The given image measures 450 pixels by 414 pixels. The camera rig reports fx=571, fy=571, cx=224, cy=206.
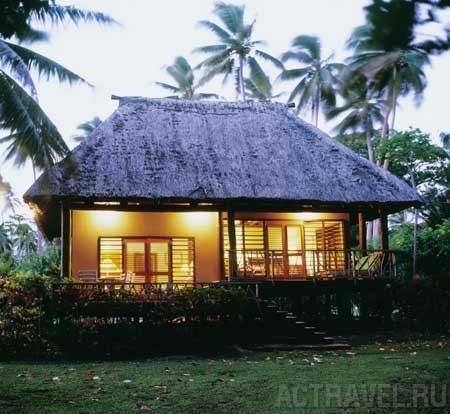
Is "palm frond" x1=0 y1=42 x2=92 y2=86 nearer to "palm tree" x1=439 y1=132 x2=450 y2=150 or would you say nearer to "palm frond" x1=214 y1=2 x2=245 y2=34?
"palm frond" x1=214 y1=2 x2=245 y2=34

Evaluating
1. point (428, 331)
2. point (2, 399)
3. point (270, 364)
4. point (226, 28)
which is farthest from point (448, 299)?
point (226, 28)

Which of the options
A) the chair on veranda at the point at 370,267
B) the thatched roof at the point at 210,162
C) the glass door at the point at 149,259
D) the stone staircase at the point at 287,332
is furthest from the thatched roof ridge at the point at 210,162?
the stone staircase at the point at 287,332

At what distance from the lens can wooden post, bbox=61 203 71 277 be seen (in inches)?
539

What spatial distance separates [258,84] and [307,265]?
17121 mm

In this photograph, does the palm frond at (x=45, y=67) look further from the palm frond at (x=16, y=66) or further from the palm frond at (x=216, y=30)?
the palm frond at (x=216, y=30)

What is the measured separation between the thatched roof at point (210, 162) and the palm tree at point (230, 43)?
1256 centimetres

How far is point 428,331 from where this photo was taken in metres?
13.6

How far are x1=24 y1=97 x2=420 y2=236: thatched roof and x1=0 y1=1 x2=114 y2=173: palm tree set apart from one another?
2984 millimetres

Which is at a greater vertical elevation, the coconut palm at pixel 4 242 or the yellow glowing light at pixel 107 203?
the coconut palm at pixel 4 242

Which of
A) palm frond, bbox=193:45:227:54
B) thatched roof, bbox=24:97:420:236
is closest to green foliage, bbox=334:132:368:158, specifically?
palm frond, bbox=193:45:227:54

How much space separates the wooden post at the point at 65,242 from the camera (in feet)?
44.9

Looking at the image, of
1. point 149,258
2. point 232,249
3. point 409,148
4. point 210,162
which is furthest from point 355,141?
point 232,249

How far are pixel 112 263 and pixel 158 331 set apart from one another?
15.6 feet

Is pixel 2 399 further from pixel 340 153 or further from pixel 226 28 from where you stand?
pixel 226 28
